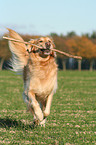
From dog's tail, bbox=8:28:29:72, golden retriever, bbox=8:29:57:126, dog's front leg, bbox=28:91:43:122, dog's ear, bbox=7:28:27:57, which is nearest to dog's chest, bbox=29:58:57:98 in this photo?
golden retriever, bbox=8:29:57:126

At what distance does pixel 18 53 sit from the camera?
266 inches

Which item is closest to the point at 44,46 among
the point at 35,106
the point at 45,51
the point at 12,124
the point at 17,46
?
the point at 45,51

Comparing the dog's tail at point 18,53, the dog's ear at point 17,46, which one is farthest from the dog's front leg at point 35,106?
the dog's ear at point 17,46

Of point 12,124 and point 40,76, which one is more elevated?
point 40,76

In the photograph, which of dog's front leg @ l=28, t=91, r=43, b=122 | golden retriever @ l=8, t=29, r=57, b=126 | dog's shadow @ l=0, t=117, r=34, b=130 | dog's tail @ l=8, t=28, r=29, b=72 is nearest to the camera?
dog's front leg @ l=28, t=91, r=43, b=122

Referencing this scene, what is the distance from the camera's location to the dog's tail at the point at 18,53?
21.8 feet

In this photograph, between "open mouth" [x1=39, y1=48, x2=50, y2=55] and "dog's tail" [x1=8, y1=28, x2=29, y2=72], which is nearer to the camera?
"open mouth" [x1=39, y1=48, x2=50, y2=55]

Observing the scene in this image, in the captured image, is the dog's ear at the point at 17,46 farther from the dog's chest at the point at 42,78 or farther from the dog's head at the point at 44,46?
the dog's chest at the point at 42,78

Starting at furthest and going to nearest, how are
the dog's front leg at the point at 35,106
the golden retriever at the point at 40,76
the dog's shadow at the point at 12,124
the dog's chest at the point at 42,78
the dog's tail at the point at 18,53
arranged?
the dog's tail at the point at 18,53, the dog's shadow at the point at 12,124, the dog's chest at the point at 42,78, the golden retriever at the point at 40,76, the dog's front leg at the point at 35,106

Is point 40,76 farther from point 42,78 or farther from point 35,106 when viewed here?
point 35,106

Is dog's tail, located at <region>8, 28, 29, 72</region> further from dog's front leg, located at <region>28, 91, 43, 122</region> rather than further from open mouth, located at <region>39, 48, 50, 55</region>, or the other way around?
dog's front leg, located at <region>28, 91, 43, 122</region>

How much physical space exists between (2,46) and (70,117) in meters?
55.6

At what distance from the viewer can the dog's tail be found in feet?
21.8

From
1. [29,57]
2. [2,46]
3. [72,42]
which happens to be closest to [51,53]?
[29,57]
